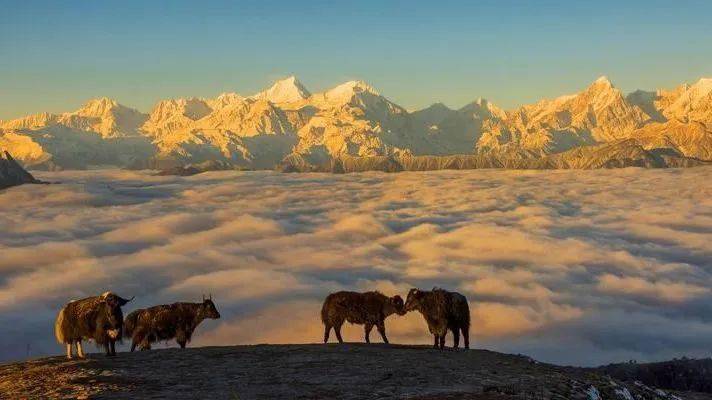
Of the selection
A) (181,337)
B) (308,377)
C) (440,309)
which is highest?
(308,377)

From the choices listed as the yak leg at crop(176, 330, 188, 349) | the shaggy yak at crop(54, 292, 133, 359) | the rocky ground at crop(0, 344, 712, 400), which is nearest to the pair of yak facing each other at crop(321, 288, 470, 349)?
the rocky ground at crop(0, 344, 712, 400)

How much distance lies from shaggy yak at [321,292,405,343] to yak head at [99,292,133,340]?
10.00 metres

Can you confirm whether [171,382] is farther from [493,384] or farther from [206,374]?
[493,384]

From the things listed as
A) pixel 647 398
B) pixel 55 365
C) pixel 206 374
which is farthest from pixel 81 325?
pixel 647 398

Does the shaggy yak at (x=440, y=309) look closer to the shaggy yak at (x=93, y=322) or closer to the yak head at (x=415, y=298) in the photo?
the yak head at (x=415, y=298)

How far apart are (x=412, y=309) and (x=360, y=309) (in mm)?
3230

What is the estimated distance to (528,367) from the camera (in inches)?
1007

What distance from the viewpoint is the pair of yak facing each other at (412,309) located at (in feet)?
103

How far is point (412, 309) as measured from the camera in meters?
31.5

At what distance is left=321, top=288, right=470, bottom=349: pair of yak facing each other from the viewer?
31.4 meters

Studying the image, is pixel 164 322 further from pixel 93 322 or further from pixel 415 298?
pixel 415 298

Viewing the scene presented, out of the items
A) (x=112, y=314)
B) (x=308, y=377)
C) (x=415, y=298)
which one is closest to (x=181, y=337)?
(x=112, y=314)

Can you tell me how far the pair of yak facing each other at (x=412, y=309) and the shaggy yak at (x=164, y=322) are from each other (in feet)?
19.6

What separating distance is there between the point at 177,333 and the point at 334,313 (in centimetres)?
739
